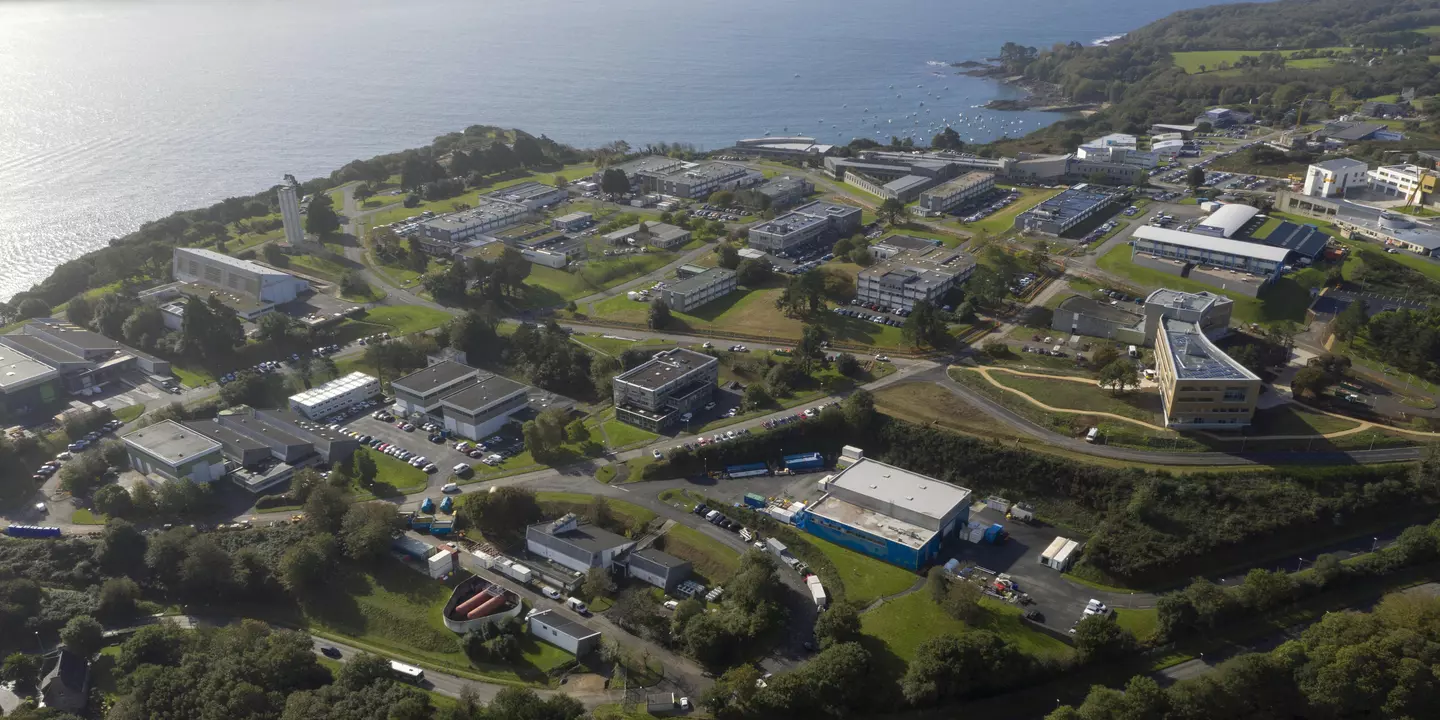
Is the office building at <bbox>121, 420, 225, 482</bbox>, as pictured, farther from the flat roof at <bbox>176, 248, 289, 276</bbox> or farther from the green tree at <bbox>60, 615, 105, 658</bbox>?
the flat roof at <bbox>176, 248, 289, 276</bbox>

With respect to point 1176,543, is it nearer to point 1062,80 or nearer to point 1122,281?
point 1122,281

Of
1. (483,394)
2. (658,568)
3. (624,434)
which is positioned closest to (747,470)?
(624,434)

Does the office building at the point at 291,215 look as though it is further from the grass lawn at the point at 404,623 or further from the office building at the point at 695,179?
the grass lawn at the point at 404,623

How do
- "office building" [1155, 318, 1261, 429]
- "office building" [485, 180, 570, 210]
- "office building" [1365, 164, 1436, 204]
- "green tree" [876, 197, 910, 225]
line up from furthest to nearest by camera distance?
"office building" [485, 180, 570, 210], "green tree" [876, 197, 910, 225], "office building" [1365, 164, 1436, 204], "office building" [1155, 318, 1261, 429]

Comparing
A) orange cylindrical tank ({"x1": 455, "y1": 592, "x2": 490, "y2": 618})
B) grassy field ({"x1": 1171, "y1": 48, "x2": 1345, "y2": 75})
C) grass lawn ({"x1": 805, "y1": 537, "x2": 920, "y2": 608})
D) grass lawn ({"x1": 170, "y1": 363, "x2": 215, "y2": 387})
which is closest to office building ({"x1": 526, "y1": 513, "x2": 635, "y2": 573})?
orange cylindrical tank ({"x1": 455, "y1": 592, "x2": 490, "y2": 618})

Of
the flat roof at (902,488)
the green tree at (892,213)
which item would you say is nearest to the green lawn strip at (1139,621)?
the flat roof at (902,488)
